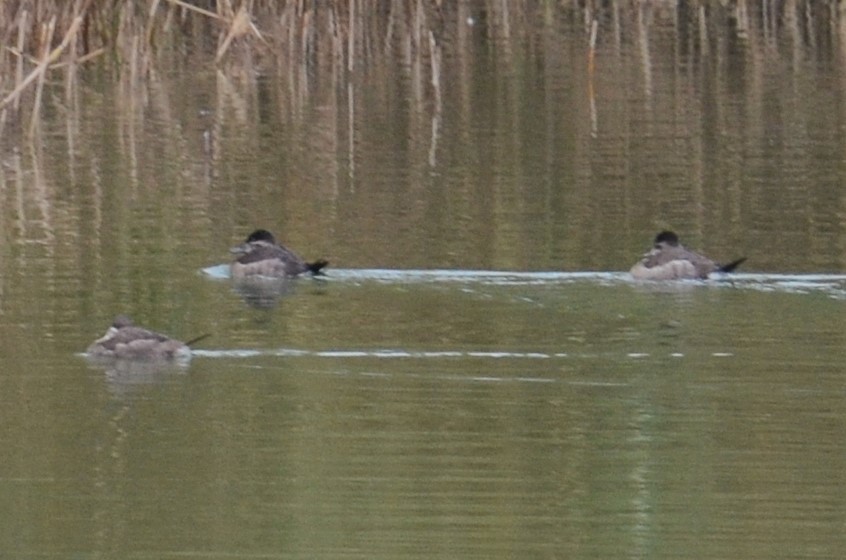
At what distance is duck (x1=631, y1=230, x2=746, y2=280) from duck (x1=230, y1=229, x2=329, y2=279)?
1817mm

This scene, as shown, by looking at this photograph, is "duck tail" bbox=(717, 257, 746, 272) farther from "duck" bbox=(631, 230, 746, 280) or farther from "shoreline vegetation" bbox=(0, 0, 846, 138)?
"shoreline vegetation" bbox=(0, 0, 846, 138)

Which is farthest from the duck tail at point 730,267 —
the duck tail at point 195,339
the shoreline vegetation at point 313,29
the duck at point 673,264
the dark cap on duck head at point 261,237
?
the shoreline vegetation at point 313,29

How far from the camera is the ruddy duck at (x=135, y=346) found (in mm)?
12000

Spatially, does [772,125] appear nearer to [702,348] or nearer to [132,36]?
[132,36]

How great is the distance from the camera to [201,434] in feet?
34.0

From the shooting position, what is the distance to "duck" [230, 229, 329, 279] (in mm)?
14711

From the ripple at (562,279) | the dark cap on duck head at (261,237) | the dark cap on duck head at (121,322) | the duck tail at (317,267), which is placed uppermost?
the dark cap on duck head at (261,237)

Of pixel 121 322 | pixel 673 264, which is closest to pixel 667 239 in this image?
pixel 673 264

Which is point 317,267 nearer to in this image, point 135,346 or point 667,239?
point 667,239

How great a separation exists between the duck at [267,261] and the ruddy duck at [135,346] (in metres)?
2.56

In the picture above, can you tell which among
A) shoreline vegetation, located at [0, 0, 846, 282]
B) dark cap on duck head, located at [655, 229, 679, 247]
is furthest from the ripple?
shoreline vegetation, located at [0, 0, 846, 282]

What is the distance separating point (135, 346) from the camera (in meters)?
12.0

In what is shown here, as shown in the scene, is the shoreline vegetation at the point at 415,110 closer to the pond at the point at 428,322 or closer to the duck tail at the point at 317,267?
the pond at the point at 428,322

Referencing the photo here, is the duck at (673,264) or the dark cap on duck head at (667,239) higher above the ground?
the dark cap on duck head at (667,239)
